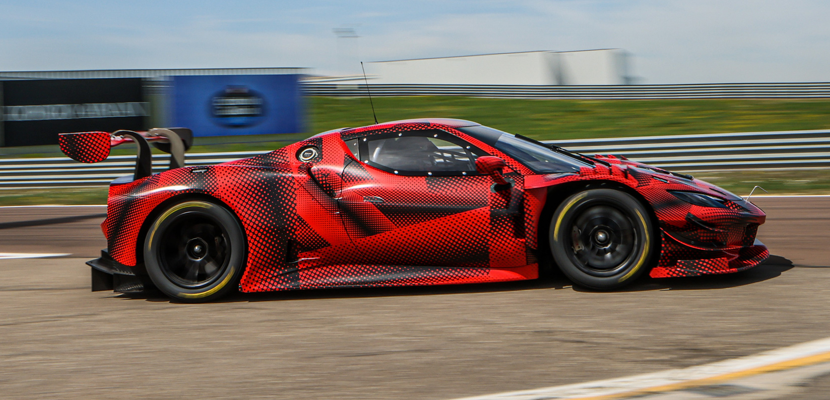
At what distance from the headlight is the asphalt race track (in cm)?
52

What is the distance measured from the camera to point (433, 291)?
491cm

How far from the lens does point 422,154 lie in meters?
4.87

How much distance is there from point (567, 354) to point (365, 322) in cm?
124

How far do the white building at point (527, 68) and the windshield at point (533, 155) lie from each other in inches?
1311

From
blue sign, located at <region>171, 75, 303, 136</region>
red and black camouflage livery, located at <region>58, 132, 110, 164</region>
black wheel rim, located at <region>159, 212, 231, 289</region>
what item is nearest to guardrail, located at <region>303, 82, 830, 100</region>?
blue sign, located at <region>171, 75, 303, 136</region>

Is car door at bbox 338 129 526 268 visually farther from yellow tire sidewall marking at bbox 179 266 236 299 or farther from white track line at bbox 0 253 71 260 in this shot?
white track line at bbox 0 253 71 260

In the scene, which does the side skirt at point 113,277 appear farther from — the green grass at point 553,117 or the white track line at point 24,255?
the green grass at point 553,117

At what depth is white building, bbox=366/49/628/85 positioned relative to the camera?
38812 millimetres

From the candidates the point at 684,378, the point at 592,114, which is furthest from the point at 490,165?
the point at 592,114

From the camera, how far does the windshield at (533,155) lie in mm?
4767

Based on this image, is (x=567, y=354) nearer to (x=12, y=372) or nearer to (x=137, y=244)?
(x=12, y=372)

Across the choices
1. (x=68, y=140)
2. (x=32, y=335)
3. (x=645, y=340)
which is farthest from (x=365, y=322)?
(x=68, y=140)

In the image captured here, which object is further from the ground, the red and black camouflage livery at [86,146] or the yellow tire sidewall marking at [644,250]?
the red and black camouflage livery at [86,146]

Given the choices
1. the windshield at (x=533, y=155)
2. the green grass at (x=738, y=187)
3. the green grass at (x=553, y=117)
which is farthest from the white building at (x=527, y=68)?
the windshield at (x=533, y=155)
